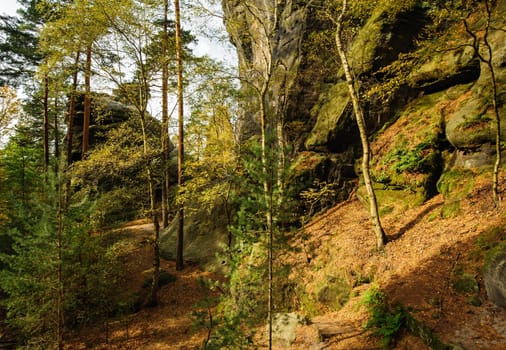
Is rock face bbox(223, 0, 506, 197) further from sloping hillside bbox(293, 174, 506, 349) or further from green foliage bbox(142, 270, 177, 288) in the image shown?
green foliage bbox(142, 270, 177, 288)

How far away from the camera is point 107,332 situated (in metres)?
10.7

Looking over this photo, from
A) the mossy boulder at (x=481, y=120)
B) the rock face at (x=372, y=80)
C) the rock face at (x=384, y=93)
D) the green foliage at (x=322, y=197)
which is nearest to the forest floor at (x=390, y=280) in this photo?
the green foliage at (x=322, y=197)

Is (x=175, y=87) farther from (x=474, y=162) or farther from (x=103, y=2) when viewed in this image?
(x=474, y=162)

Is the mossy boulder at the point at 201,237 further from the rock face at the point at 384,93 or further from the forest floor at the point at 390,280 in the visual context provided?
the rock face at the point at 384,93

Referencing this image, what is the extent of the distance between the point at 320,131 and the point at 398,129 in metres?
3.76

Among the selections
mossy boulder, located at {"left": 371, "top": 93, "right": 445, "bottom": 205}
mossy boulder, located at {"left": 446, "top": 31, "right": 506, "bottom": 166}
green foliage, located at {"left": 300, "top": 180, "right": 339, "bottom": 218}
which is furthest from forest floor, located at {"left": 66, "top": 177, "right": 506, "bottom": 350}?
mossy boulder, located at {"left": 446, "top": 31, "right": 506, "bottom": 166}

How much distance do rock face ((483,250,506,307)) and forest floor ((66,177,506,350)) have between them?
0.18 m

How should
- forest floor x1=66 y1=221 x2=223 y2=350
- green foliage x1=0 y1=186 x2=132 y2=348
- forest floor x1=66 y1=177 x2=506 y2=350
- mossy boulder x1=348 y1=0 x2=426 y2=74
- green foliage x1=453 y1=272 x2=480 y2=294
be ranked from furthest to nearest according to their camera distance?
mossy boulder x1=348 y1=0 x2=426 y2=74
forest floor x1=66 y1=221 x2=223 y2=350
green foliage x1=0 y1=186 x2=132 y2=348
green foliage x1=453 y1=272 x2=480 y2=294
forest floor x1=66 y1=177 x2=506 y2=350

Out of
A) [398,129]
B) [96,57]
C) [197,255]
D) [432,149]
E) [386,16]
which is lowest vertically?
[197,255]

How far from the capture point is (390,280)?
23.7 ft

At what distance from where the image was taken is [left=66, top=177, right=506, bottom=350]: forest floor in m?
5.44

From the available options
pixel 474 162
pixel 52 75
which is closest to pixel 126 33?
pixel 52 75

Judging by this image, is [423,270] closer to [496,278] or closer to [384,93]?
[496,278]

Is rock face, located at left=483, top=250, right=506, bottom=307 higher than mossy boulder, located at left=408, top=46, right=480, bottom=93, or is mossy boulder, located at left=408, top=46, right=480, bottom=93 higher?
mossy boulder, located at left=408, top=46, right=480, bottom=93
